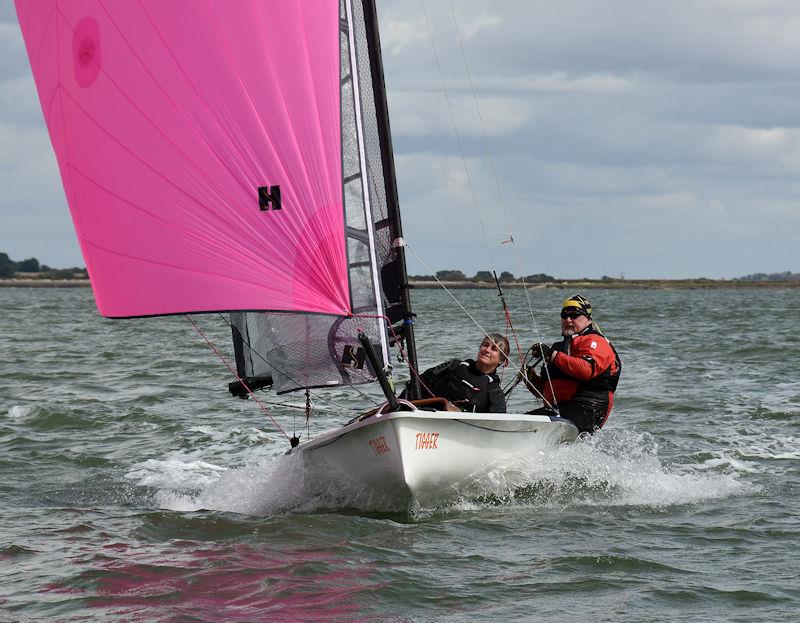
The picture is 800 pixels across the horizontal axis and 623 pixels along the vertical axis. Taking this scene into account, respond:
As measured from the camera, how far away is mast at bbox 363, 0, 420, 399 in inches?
319

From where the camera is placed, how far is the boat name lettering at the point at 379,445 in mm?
6918

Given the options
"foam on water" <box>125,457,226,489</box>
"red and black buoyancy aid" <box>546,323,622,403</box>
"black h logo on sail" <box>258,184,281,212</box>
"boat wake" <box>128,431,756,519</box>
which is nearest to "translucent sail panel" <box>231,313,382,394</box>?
"boat wake" <box>128,431,756,519</box>

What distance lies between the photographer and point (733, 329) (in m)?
30.8

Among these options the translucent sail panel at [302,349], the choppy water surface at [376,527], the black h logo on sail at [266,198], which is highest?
the black h logo on sail at [266,198]

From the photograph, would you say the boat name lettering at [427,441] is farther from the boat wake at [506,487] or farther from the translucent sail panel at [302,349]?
the translucent sail panel at [302,349]

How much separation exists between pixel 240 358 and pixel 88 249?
172 cm

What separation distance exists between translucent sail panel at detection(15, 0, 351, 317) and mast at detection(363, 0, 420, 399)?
2.20ft

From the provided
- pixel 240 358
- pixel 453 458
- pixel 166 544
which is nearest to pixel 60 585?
pixel 166 544

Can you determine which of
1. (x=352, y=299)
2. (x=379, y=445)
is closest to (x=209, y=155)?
(x=352, y=299)

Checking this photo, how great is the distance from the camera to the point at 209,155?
7113 millimetres

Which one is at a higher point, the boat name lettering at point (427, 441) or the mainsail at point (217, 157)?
the mainsail at point (217, 157)

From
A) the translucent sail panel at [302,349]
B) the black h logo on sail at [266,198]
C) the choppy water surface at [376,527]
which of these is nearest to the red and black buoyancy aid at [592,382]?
the choppy water surface at [376,527]

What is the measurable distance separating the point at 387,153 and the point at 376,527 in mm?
2696

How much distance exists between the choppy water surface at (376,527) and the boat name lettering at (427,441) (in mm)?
492
